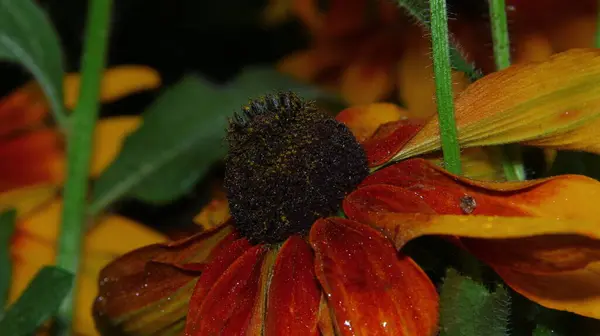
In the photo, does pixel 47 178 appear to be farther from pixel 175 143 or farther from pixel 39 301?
pixel 39 301

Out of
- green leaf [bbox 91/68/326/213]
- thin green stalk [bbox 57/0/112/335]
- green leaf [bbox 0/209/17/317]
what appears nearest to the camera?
green leaf [bbox 0/209/17/317]

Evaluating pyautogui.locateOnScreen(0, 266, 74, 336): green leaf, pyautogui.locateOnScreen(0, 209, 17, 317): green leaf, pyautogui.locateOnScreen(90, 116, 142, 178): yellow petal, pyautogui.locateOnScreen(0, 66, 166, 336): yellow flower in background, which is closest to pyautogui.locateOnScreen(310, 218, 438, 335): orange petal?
pyautogui.locateOnScreen(0, 266, 74, 336): green leaf

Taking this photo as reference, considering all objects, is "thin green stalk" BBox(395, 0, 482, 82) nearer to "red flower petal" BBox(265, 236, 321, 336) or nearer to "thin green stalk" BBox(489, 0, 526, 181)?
"thin green stalk" BBox(489, 0, 526, 181)

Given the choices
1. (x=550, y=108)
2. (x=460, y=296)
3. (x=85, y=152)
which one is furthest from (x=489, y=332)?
(x=85, y=152)

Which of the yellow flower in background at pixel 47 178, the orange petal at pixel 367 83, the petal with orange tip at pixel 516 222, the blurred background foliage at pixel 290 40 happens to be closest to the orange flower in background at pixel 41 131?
the yellow flower in background at pixel 47 178

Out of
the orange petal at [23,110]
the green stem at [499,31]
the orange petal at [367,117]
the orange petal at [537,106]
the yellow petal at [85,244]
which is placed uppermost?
the green stem at [499,31]

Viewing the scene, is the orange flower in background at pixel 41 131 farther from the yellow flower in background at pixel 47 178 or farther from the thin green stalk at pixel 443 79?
the thin green stalk at pixel 443 79
